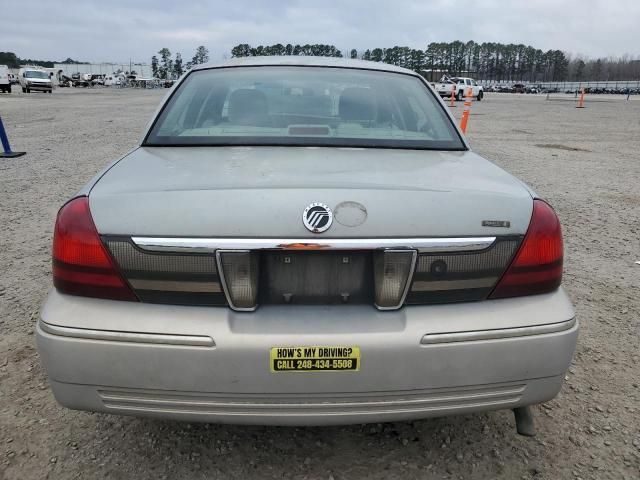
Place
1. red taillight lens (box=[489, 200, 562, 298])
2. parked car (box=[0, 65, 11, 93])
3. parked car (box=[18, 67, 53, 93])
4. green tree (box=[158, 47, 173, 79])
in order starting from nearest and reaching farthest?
red taillight lens (box=[489, 200, 562, 298]) → parked car (box=[0, 65, 11, 93]) → parked car (box=[18, 67, 53, 93]) → green tree (box=[158, 47, 173, 79])

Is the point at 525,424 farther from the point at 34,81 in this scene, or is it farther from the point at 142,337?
the point at 34,81

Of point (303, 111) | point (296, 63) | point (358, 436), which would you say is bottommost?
point (358, 436)

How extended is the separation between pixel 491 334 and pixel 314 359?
23.1 inches

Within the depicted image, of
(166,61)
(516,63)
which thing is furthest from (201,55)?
(516,63)

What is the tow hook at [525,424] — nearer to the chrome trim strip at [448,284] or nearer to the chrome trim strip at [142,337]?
the chrome trim strip at [448,284]

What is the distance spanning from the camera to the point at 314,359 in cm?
164

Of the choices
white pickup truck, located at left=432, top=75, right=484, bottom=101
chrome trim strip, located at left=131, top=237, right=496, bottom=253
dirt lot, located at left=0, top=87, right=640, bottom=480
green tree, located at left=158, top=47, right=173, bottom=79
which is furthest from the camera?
green tree, located at left=158, top=47, right=173, bottom=79

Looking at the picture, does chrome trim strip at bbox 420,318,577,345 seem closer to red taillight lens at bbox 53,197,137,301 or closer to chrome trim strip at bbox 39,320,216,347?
chrome trim strip at bbox 39,320,216,347

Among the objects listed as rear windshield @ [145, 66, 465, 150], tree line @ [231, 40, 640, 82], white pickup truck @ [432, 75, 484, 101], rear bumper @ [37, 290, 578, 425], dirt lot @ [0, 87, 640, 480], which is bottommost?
dirt lot @ [0, 87, 640, 480]

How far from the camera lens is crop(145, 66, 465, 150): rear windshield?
Result: 2.44 metres

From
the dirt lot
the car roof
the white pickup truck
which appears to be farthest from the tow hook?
the white pickup truck

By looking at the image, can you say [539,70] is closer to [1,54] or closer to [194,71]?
[1,54]

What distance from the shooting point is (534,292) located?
183cm

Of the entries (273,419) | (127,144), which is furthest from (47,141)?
(273,419)
